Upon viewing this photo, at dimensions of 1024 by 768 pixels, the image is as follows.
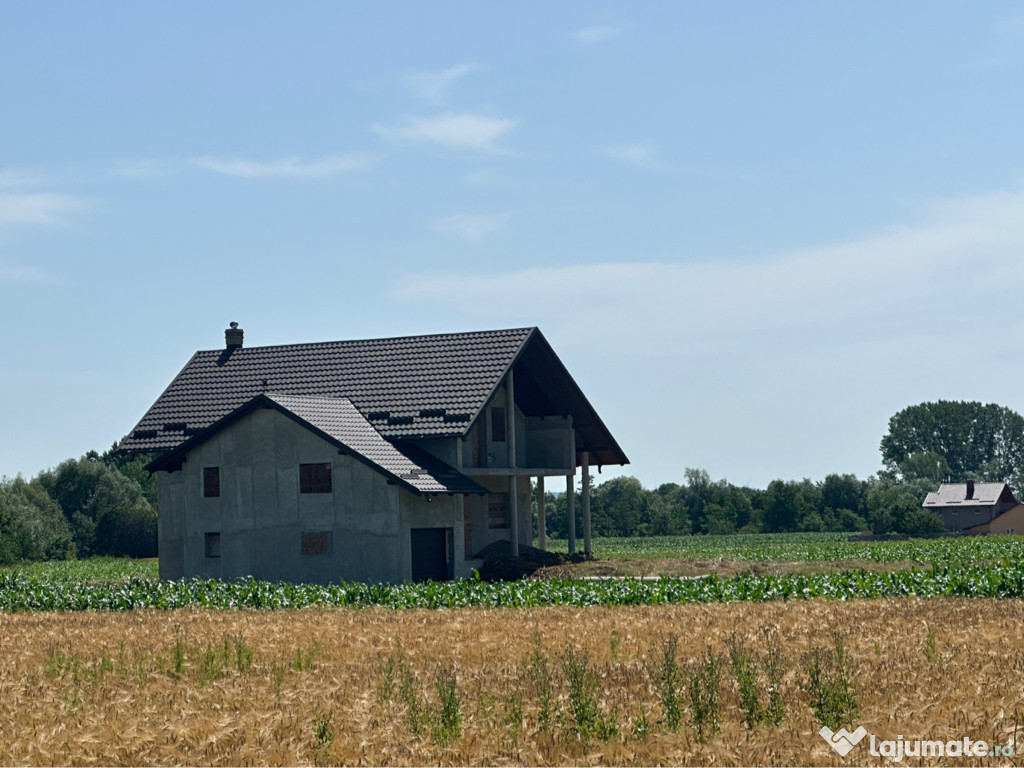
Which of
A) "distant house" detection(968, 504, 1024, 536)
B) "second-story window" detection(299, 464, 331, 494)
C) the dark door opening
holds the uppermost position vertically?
"second-story window" detection(299, 464, 331, 494)

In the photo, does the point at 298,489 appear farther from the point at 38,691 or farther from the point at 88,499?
the point at 88,499

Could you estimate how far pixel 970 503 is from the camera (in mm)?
112500

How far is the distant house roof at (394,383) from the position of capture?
41719 mm

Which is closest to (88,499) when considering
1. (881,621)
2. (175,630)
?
(175,630)

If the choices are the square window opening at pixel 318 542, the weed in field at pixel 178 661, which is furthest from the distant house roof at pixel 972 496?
the weed in field at pixel 178 661

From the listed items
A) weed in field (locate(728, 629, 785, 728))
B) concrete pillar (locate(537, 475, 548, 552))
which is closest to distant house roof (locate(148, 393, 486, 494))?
concrete pillar (locate(537, 475, 548, 552))

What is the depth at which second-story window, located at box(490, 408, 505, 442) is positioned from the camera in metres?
44.3

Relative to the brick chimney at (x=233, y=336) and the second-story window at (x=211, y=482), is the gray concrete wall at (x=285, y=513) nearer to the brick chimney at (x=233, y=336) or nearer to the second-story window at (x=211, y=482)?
the second-story window at (x=211, y=482)

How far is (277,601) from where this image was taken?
31500 millimetres

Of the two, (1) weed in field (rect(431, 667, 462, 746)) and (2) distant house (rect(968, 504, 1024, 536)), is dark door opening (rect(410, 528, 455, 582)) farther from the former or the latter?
(2) distant house (rect(968, 504, 1024, 536))

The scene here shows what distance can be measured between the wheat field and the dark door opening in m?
14.5

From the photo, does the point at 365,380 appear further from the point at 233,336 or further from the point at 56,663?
the point at 56,663

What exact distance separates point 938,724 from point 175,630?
51.5 feet

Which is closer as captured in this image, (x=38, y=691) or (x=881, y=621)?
(x=38, y=691)
